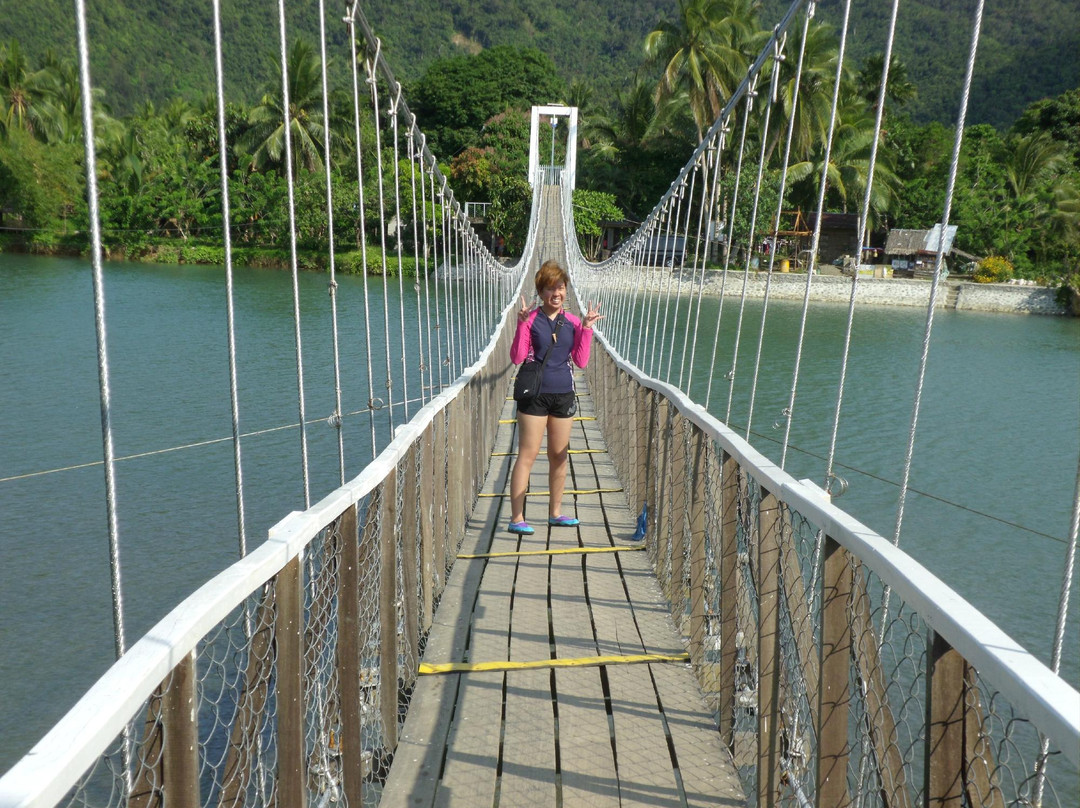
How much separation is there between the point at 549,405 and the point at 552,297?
40cm

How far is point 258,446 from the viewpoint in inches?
393

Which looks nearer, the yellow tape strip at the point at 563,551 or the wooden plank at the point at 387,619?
the wooden plank at the point at 387,619

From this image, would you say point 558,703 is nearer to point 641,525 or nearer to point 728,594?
point 728,594

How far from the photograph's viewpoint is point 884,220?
32219 millimetres

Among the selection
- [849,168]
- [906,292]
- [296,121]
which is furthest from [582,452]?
[296,121]

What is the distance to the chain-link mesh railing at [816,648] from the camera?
1.06 metres

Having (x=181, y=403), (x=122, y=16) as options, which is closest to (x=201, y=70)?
(x=122, y=16)

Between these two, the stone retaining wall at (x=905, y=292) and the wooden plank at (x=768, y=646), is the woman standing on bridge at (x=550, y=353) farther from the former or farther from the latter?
the stone retaining wall at (x=905, y=292)

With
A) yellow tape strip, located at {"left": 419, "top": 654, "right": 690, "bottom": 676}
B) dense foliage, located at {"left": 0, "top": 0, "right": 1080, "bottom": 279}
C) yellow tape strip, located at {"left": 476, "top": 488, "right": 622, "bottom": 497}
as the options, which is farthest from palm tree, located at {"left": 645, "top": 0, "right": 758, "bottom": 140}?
yellow tape strip, located at {"left": 419, "top": 654, "right": 690, "bottom": 676}

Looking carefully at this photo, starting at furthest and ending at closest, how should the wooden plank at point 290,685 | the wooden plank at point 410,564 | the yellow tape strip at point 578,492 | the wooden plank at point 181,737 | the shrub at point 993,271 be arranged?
1. the shrub at point 993,271
2. the yellow tape strip at point 578,492
3. the wooden plank at point 410,564
4. the wooden plank at point 290,685
5. the wooden plank at point 181,737

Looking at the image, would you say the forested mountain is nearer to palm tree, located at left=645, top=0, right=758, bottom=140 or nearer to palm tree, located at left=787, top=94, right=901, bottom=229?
palm tree, located at left=645, top=0, right=758, bottom=140

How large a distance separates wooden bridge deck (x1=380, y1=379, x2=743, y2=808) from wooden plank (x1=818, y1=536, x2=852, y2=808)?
48 cm

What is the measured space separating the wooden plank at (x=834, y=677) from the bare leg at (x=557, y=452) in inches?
80.7

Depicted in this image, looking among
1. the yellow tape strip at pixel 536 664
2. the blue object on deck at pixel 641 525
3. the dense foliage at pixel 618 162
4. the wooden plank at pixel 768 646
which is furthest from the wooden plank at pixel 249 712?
the dense foliage at pixel 618 162
